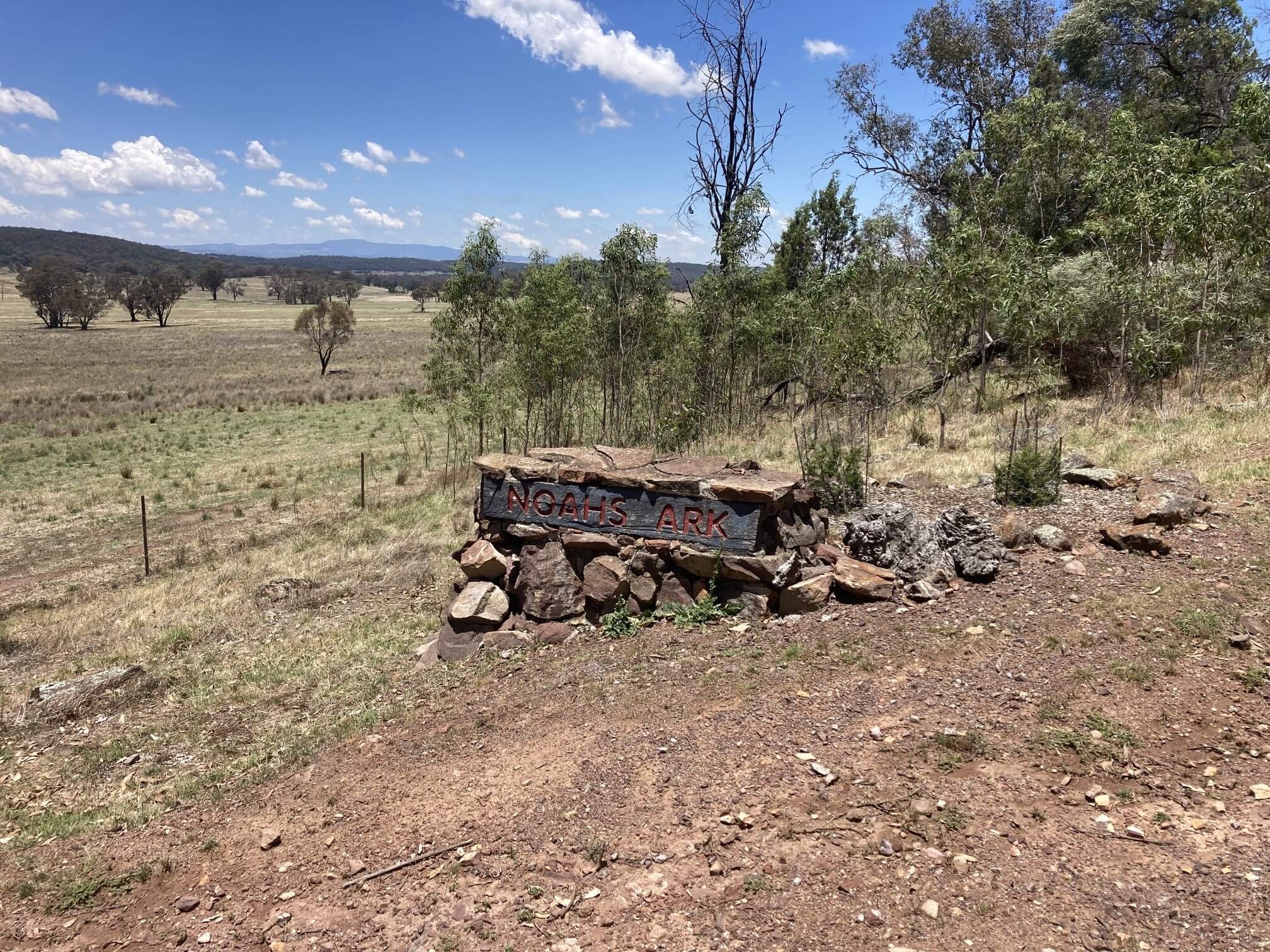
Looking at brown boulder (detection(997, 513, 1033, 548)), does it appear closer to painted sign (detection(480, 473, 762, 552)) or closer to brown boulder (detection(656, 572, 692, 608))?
painted sign (detection(480, 473, 762, 552))

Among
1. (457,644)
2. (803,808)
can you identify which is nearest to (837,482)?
(457,644)

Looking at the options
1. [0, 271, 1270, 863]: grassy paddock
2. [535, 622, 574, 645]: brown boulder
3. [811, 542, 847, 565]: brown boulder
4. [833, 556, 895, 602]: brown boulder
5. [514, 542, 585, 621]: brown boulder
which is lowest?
[0, 271, 1270, 863]: grassy paddock

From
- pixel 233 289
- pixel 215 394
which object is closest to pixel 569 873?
pixel 215 394

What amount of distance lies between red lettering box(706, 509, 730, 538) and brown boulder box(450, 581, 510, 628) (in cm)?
238

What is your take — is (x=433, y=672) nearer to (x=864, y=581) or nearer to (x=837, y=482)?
(x=864, y=581)

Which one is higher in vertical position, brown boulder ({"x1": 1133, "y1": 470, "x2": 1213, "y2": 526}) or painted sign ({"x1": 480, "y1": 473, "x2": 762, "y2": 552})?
brown boulder ({"x1": 1133, "y1": 470, "x2": 1213, "y2": 526})

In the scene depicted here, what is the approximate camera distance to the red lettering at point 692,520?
737 cm

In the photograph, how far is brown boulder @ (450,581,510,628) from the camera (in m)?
7.98

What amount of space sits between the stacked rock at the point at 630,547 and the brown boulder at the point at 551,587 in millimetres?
13

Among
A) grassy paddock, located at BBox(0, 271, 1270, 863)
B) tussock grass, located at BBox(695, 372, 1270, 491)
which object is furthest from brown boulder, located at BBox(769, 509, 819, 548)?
tussock grass, located at BBox(695, 372, 1270, 491)

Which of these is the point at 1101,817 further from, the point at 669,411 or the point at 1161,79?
the point at 1161,79

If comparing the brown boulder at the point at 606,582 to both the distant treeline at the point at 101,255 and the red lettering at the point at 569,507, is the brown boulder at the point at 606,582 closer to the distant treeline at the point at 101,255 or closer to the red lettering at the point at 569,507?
the red lettering at the point at 569,507

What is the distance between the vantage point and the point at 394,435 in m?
27.6

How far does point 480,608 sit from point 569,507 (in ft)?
4.65
